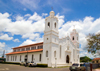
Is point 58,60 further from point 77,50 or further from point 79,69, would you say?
point 79,69

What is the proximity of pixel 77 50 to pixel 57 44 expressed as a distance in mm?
15416

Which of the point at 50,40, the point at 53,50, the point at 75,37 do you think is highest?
the point at 75,37

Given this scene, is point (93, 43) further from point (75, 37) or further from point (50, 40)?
point (75, 37)

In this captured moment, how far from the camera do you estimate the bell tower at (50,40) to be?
33281 millimetres

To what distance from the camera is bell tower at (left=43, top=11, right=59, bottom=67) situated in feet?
109

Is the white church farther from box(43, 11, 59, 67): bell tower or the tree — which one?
the tree

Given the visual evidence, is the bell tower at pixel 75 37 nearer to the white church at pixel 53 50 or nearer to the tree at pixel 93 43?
the white church at pixel 53 50

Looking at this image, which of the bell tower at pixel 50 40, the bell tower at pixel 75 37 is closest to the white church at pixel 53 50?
the bell tower at pixel 50 40

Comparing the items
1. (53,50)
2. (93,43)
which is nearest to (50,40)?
(53,50)

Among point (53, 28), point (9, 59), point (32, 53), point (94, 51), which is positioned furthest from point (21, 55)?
point (94, 51)

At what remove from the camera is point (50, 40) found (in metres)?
34.0

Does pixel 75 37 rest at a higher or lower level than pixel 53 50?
higher

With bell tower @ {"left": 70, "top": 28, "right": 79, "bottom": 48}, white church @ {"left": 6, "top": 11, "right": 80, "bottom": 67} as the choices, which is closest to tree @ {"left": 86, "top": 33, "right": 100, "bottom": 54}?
white church @ {"left": 6, "top": 11, "right": 80, "bottom": 67}

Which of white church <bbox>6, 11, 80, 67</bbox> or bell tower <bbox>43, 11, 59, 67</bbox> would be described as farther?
white church <bbox>6, 11, 80, 67</bbox>
